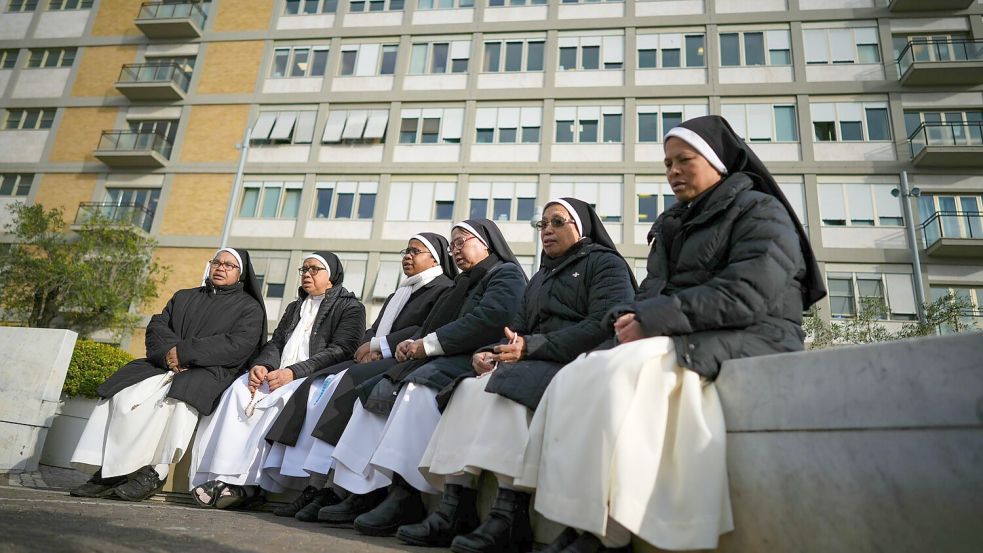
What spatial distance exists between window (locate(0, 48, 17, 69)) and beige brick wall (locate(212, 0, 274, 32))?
9663mm

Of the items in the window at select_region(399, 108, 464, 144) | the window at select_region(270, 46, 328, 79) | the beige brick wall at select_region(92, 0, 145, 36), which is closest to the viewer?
the window at select_region(399, 108, 464, 144)

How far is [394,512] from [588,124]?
22.3m

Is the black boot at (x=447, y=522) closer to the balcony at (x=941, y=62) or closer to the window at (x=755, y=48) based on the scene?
the window at (x=755, y=48)

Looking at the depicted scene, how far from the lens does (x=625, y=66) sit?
24.5 metres

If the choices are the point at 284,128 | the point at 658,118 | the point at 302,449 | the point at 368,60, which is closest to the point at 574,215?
the point at 302,449

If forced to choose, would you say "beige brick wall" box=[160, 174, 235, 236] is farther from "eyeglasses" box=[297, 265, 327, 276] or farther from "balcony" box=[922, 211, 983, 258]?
"balcony" box=[922, 211, 983, 258]

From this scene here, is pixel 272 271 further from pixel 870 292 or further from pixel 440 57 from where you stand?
pixel 870 292

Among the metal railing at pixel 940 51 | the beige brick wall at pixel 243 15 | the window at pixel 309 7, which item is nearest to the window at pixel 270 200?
the beige brick wall at pixel 243 15

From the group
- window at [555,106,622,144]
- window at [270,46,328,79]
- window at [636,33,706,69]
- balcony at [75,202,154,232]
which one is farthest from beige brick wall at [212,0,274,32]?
window at [636,33,706,69]

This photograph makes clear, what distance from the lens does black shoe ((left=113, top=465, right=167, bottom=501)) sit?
15.7 ft

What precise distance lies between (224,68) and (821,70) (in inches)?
949

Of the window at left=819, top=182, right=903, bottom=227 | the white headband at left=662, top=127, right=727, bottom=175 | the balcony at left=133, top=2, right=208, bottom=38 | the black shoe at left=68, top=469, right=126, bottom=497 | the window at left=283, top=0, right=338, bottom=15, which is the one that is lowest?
the black shoe at left=68, top=469, right=126, bottom=497

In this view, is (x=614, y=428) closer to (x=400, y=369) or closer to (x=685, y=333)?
(x=685, y=333)

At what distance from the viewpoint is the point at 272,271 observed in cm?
2458
